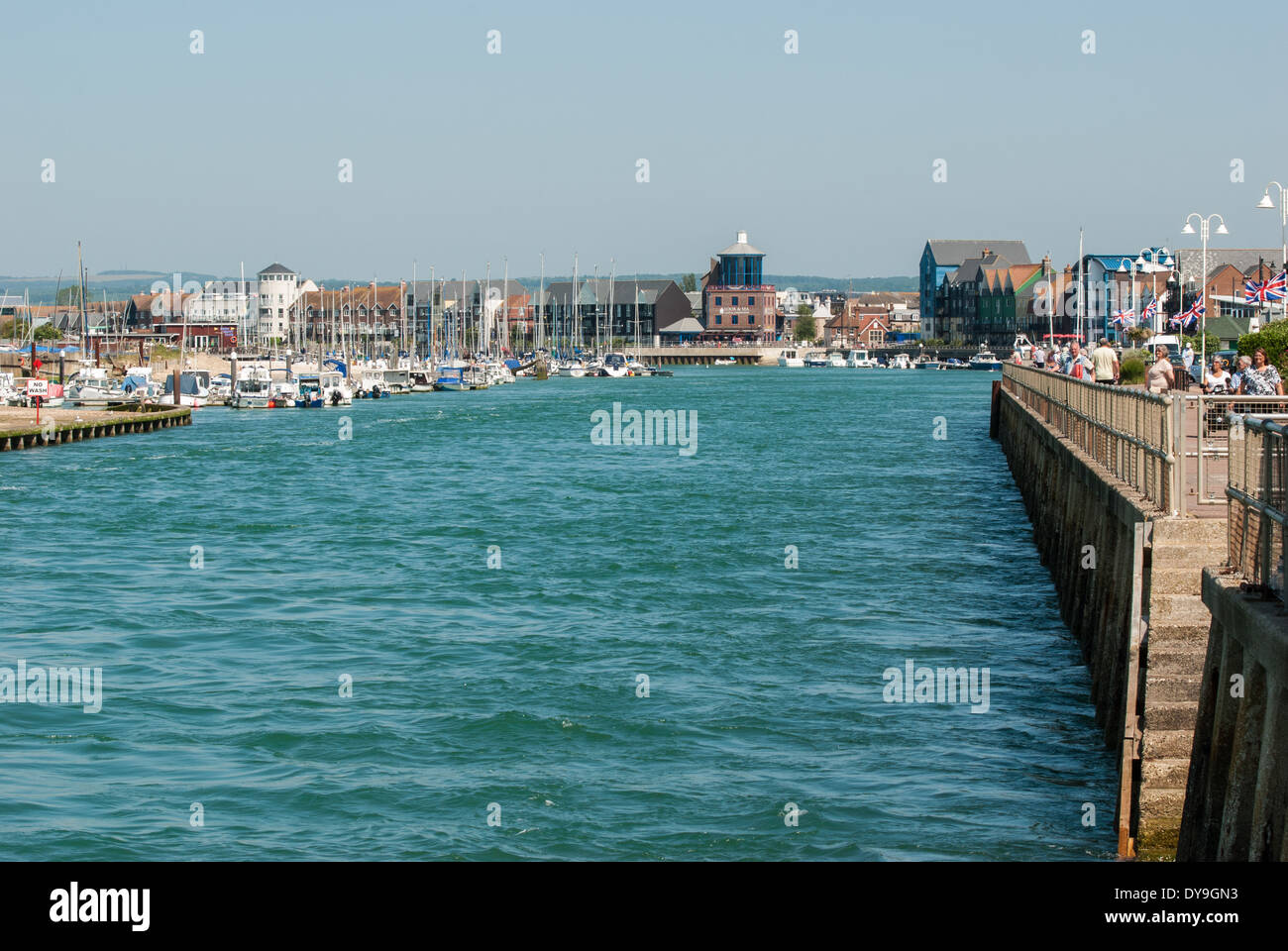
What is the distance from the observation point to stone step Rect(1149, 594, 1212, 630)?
525 inches

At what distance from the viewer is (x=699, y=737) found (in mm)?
18547

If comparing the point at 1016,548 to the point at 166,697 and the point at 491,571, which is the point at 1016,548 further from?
the point at 166,697

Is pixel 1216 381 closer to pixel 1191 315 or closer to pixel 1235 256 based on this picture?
pixel 1191 315

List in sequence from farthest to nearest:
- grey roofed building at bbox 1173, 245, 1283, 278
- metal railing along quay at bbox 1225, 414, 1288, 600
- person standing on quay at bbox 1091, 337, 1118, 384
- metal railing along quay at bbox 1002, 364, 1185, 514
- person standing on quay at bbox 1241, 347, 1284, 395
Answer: grey roofed building at bbox 1173, 245, 1283, 278 < person standing on quay at bbox 1091, 337, 1118, 384 < person standing on quay at bbox 1241, 347, 1284, 395 < metal railing along quay at bbox 1002, 364, 1185, 514 < metal railing along quay at bbox 1225, 414, 1288, 600

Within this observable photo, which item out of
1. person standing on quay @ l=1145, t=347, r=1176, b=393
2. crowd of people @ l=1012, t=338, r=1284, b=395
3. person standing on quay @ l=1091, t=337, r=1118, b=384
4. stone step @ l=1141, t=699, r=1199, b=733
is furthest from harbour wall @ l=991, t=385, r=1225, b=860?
person standing on quay @ l=1091, t=337, r=1118, b=384

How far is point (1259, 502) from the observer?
10664mm

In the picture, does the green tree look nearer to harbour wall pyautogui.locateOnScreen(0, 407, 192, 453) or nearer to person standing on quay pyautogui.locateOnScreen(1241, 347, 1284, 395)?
person standing on quay pyautogui.locateOnScreen(1241, 347, 1284, 395)

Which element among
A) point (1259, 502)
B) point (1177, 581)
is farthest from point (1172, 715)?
point (1259, 502)

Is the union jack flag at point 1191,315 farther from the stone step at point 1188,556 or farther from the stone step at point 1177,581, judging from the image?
the stone step at point 1177,581

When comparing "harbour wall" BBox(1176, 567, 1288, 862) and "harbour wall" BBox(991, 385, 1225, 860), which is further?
"harbour wall" BBox(991, 385, 1225, 860)

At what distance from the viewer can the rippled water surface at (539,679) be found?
15.4m

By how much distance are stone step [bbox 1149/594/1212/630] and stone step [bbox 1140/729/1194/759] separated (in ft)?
2.93

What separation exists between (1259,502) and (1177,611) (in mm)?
2978
